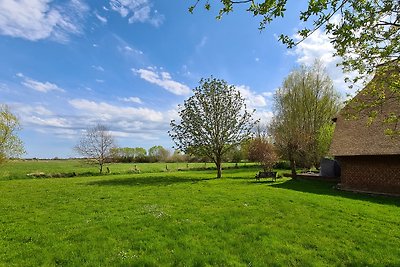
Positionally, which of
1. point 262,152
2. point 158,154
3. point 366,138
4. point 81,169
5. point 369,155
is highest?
point 158,154

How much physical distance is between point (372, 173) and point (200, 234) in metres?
16.8

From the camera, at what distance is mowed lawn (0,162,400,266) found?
8422mm

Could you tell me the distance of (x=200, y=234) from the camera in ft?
33.4

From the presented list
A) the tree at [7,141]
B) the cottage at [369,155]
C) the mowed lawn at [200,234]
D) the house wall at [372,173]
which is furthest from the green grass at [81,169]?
the house wall at [372,173]

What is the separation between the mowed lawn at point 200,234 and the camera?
332 inches

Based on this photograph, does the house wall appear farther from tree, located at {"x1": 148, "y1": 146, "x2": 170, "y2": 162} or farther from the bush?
tree, located at {"x1": 148, "y1": 146, "x2": 170, "y2": 162}

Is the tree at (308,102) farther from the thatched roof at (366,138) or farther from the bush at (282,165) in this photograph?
the thatched roof at (366,138)

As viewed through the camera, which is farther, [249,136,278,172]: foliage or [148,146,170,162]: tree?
[148,146,170,162]: tree

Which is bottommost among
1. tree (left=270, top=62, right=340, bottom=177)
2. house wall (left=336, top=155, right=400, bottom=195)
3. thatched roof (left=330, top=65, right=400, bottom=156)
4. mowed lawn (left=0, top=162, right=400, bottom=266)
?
mowed lawn (left=0, top=162, right=400, bottom=266)

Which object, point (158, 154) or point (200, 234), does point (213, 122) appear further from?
point (158, 154)

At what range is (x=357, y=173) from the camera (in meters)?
22.1

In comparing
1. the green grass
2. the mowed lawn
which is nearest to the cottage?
the mowed lawn

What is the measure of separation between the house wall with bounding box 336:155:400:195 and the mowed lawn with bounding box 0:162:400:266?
220 inches


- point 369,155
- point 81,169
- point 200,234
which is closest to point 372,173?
point 369,155
